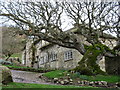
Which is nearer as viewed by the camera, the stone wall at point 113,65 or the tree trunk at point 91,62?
the tree trunk at point 91,62

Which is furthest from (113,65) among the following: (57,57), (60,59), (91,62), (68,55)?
(57,57)

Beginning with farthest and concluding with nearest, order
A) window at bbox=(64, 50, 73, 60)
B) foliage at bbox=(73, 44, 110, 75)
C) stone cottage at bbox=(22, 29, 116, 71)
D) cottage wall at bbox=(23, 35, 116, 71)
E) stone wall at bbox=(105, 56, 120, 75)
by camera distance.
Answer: window at bbox=(64, 50, 73, 60) → stone cottage at bbox=(22, 29, 116, 71) → cottage wall at bbox=(23, 35, 116, 71) → stone wall at bbox=(105, 56, 120, 75) → foliage at bbox=(73, 44, 110, 75)

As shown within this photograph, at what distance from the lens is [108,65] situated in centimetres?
1764

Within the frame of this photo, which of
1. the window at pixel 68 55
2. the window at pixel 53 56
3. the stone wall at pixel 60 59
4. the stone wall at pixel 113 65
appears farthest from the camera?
the window at pixel 53 56

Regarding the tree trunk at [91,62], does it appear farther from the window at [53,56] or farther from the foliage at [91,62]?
the window at [53,56]

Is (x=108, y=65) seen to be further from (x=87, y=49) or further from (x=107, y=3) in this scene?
(x=107, y=3)

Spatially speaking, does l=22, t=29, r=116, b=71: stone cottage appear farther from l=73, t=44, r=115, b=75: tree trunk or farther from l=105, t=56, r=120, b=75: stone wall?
l=73, t=44, r=115, b=75: tree trunk

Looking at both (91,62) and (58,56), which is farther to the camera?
(58,56)

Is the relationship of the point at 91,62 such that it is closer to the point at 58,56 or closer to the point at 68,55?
the point at 68,55

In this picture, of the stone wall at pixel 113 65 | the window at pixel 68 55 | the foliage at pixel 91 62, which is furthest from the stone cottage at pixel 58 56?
the foliage at pixel 91 62

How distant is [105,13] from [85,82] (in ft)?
23.0

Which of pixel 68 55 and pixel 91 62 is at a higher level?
pixel 68 55

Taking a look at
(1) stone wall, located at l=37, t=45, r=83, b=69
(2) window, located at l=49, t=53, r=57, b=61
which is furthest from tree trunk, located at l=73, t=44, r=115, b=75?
(2) window, located at l=49, t=53, r=57, b=61

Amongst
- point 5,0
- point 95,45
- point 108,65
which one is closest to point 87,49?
point 95,45
